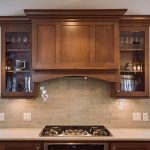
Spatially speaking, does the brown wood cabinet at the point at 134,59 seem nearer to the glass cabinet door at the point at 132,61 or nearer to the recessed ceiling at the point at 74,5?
the glass cabinet door at the point at 132,61

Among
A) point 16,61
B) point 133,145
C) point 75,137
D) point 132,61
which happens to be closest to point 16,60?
point 16,61

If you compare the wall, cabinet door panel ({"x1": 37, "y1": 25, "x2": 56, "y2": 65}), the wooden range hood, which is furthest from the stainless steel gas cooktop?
cabinet door panel ({"x1": 37, "y1": 25, "x2": 56, "y2": 65})

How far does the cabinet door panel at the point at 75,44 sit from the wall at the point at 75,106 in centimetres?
50

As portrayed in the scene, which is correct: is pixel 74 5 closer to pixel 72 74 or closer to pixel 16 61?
pixel 72 74

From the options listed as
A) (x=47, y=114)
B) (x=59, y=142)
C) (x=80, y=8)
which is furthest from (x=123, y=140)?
(x=80, y=8)

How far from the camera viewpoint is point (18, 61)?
3795 mm

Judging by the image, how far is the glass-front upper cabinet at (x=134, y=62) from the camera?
3727 mm

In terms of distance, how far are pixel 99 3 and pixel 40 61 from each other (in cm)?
105

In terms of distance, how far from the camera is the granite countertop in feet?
10.7

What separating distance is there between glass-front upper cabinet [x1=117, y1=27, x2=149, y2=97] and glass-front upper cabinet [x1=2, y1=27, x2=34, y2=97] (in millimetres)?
1297

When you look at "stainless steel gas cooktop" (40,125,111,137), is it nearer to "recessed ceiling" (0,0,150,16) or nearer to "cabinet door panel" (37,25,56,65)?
"cabinet door panel" (37,25,56,65)

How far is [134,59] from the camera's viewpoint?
12.5ft

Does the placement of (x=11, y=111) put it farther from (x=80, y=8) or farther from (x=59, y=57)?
(x=80, y=8)

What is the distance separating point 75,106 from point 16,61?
106cm
